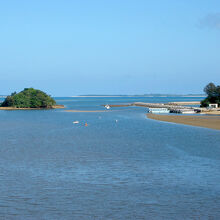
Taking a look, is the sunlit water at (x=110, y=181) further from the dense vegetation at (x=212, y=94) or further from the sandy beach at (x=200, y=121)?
the dense vegetation at (x=212, y=94)

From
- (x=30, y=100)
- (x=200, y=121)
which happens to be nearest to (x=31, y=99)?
(x=30, y=100)

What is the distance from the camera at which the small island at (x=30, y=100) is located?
184 metres

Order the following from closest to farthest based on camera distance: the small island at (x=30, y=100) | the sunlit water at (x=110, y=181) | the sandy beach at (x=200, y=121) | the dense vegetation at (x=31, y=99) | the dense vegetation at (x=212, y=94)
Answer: the sunlit water at (x=110, y=181) → the sandy beach at (x=200, y=121) → the dense vegetation at (x=212, y=94) → the dense vegetation at (x=31, y=99) → the small island at (x=30, y=100)

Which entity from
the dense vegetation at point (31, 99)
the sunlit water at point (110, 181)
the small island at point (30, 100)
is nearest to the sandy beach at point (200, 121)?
the sunlit water at point (110, 181)

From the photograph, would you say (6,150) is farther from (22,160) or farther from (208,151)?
(208,151)

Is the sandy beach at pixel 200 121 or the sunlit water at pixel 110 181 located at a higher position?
the sandy beach at pixel 200 121

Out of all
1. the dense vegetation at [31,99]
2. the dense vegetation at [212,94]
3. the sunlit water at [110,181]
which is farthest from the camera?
the dense vegetation at [31,99]

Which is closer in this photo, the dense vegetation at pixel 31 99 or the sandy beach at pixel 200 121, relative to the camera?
the sandy beach at pixel 200 121

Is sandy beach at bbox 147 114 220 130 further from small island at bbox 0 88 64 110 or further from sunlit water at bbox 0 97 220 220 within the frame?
small island at bbox 0 88 64 110

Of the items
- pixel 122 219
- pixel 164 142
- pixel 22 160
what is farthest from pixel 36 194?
pixel 164 142

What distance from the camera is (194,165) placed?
37.3m

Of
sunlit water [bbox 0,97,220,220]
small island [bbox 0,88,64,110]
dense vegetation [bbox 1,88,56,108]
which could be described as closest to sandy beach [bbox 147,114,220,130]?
sunlit water [bbox 0,97,220,220]

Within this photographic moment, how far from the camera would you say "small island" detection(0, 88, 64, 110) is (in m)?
184

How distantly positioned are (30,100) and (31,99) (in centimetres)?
73
